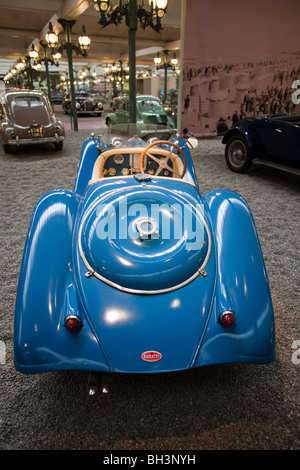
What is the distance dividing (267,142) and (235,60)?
19.8 feet

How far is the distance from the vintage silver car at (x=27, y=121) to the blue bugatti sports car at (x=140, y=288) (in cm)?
674

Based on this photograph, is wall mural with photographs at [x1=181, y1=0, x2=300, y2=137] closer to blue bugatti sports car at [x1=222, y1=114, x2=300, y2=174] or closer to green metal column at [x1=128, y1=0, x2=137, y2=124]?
green metal column at [x1=128, y1=0, x2=137, y2=124]

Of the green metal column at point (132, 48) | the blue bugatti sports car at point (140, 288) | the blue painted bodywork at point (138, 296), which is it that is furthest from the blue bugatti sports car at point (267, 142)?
the blue painted bodywork at point (138, 296)

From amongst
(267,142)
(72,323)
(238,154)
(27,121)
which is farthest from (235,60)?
(72,323)

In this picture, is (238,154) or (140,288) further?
(238,154)

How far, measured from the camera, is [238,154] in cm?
651

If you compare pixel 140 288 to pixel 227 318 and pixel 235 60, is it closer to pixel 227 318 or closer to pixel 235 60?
pixel 227 318

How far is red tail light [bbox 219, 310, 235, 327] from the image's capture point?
161cm

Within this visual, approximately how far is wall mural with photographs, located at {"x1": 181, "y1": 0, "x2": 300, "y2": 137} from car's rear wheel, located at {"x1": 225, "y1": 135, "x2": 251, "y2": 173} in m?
4.10

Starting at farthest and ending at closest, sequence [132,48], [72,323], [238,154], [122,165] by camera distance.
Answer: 1. [132,48]
2. [238,154]
3. [122,165]
4. [72,323]

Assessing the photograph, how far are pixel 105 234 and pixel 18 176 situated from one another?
526 cm

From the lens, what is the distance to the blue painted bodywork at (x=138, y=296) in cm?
156
